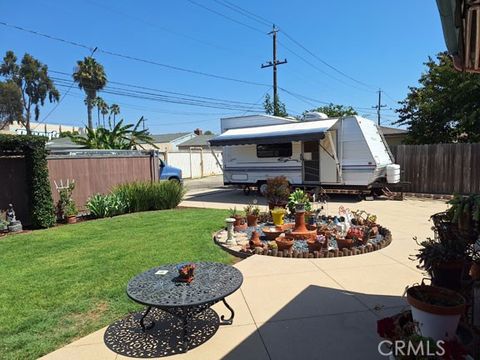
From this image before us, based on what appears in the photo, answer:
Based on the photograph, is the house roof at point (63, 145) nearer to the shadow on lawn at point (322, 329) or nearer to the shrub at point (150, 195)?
the shrub at point (150, 195)

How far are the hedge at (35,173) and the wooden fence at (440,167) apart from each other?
12674mm

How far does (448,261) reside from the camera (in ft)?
9.37

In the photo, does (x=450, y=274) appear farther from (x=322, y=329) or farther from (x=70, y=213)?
(x=70, y=213)

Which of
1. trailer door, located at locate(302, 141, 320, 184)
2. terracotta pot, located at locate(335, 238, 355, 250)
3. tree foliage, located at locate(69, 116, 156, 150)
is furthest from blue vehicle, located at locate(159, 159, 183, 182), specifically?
terracotta pot, located at locate(335, 238, 355, 250)

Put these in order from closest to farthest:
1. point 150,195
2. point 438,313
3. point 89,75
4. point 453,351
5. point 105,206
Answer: point 453,351 < point 438,313 < point 105,206 < point 150,195 < point 89,75

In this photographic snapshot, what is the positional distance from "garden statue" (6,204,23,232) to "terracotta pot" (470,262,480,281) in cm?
993

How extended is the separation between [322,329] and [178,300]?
1447 millimetres

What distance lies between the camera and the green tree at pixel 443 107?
1467 cm

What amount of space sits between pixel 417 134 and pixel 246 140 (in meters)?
9.63

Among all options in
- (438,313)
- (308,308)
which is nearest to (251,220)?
(308,308)

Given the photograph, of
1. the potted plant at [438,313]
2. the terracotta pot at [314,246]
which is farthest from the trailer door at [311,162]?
the potted plant at [438,313]

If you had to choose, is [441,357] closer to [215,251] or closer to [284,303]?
[284,303]

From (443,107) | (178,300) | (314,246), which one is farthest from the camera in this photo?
(443,107)

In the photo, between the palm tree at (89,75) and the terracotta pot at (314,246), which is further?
the palm tree at (89,75)
